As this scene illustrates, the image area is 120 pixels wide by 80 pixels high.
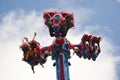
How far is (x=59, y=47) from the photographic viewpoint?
13352 mm

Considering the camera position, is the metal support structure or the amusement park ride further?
the amusement park ride

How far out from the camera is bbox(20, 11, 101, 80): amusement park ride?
13289mm

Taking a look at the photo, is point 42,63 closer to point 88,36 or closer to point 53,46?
point 53,46

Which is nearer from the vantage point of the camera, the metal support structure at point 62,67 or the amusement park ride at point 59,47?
the metal support structure at point 62,67

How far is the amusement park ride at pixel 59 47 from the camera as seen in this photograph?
13289 millimetres

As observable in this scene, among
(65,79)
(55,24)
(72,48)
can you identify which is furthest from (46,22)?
(65,79)

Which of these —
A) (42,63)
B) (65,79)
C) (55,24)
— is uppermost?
(55,24)

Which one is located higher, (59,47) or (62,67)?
(59,47)

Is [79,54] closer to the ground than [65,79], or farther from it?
farther from it

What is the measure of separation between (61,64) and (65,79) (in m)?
0.57

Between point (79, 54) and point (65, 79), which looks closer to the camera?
point (65, 79)

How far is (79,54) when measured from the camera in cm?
1373

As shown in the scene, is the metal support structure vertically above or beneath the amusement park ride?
beneath

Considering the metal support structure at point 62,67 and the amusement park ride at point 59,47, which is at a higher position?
the amusement park ride at point 59,47
